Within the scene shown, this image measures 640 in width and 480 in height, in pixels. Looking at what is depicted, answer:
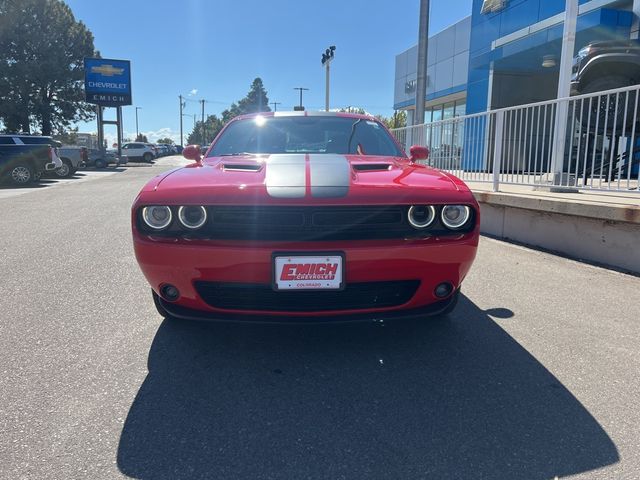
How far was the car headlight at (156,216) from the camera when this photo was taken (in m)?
2.37

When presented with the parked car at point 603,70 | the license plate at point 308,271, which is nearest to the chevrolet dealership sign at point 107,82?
the parked car at point 603,70

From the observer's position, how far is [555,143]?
611 centimetres

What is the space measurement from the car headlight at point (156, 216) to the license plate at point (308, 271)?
592mm

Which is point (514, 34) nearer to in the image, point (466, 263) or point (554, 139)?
point (554, 139)

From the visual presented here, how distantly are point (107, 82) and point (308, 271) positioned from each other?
3445 centimetres

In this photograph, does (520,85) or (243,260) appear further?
(520,85)

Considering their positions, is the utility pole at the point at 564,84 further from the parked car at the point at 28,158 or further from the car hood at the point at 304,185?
the parked car at the point at 28,158

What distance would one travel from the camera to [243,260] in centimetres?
224

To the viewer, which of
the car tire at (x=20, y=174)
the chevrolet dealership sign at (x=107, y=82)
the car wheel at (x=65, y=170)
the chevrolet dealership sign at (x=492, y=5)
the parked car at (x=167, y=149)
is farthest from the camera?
the parked car at (x=167, y=149)

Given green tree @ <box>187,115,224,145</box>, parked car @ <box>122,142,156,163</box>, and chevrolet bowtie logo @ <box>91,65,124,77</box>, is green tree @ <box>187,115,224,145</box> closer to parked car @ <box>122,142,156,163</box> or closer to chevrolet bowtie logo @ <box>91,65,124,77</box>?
parked car @ <box>122,142,156,163</box>

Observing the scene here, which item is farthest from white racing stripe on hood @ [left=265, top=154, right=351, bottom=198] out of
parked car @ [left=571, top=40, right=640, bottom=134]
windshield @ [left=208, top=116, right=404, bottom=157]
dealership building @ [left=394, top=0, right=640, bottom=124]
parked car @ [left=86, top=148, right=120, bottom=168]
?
parked car @ [left=86, top=148, right=120, bottom=168]

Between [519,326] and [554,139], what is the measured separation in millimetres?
3795

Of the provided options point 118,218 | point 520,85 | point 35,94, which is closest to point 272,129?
point 118,218

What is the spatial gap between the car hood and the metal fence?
11.5 feet
